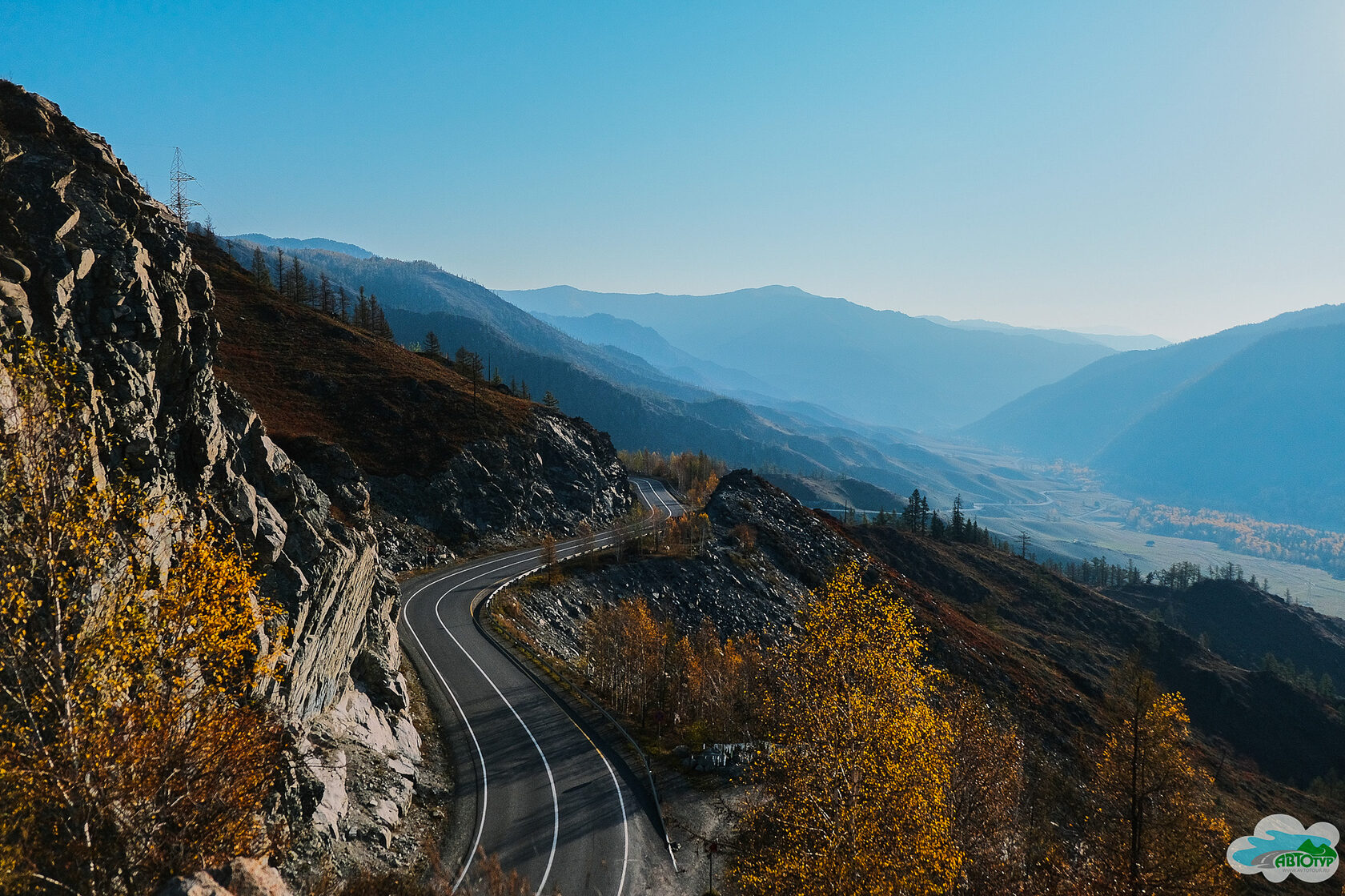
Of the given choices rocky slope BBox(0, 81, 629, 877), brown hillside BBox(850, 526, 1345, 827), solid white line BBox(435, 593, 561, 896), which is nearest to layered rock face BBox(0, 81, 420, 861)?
rocky slope BBox(0, 81, 629, 877)

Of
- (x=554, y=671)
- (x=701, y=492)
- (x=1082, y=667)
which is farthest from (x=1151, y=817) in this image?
(x=1082, y=667)

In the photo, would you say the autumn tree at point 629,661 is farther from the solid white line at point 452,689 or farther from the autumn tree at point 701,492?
the autumn tree at point 701,492

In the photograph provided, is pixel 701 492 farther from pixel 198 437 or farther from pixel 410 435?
pixel 198 437

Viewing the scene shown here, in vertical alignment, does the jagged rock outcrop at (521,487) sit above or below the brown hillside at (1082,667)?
above

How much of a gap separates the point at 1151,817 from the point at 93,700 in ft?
129

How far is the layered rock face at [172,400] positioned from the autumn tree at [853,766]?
1987 centimetres

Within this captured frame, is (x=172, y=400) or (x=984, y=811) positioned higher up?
(x=172, y=400)

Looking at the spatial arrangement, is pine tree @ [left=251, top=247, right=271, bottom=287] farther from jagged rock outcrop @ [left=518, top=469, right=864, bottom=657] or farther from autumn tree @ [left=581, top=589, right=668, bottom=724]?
autumn tree @ [left=581, top=589, right=668, bottom=724]

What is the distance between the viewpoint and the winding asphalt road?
29.4 m

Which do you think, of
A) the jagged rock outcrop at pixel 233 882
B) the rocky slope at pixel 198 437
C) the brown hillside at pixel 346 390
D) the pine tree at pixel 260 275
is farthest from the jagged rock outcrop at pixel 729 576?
the pine tree at pixel 260 275

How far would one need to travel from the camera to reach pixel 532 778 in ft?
116

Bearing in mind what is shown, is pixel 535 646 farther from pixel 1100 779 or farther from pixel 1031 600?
pixel 1031 600

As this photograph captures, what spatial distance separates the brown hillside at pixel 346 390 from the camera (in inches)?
3388

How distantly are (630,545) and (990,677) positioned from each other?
60.1 metres
